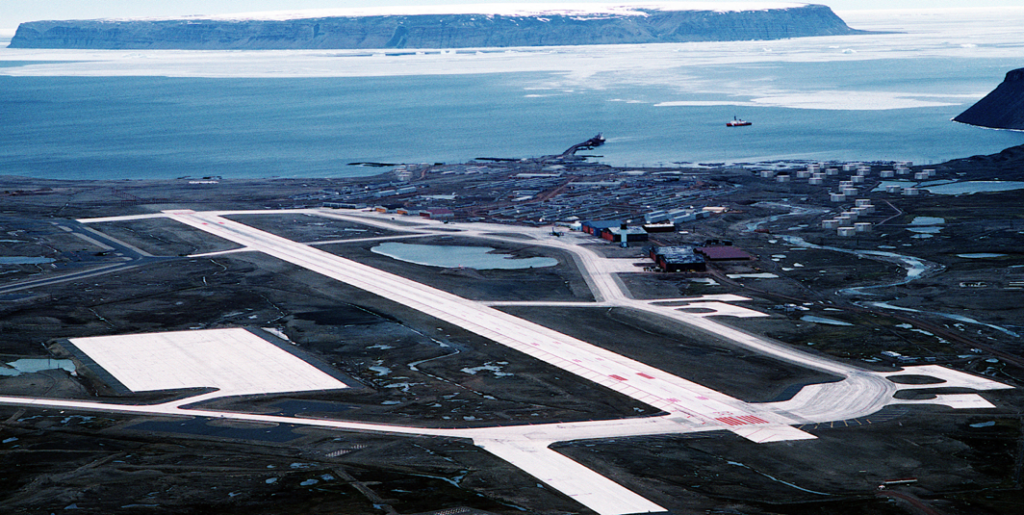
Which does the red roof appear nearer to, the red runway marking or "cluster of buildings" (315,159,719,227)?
"cluster of buildings" (315,159,719,227)

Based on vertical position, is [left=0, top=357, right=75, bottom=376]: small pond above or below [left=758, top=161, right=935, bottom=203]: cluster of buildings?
below

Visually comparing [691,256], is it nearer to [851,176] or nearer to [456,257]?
[456,257]

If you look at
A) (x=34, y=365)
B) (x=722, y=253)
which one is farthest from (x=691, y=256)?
(x=34, y=365)

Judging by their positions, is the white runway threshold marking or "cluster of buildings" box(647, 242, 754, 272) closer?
the white runway threshold marking

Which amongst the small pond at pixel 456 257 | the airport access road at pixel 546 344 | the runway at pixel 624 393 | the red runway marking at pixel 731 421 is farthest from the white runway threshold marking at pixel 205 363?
the small pond at pixel 456 257

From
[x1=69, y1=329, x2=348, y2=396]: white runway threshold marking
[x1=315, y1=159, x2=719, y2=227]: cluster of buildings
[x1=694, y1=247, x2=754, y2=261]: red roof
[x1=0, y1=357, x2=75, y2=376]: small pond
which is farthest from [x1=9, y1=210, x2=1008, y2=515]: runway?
[x1=315, y1=159, x2=719, y2=227]: cluster of buildings

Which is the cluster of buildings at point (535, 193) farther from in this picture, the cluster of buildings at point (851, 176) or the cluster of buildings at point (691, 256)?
the cluster of buildings at point (691, 256)
